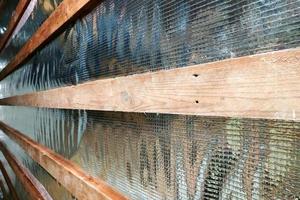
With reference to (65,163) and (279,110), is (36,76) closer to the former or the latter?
(65,163)

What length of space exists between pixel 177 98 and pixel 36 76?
2186mm

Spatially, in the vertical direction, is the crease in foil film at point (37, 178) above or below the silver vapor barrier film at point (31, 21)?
below

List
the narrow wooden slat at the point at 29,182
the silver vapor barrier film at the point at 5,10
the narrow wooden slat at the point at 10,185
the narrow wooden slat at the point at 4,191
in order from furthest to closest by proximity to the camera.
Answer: the narrow wooden slat at the point at 4,191, the narrow wooden slat at the point at 10,185, the silver vapor barrier film at the point at 5,10, the narrow wooden slat at the point at 29,182

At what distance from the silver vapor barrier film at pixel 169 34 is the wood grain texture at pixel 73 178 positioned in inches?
18.9

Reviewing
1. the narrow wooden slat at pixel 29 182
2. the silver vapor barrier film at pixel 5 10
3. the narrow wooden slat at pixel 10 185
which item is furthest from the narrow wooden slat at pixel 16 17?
the narrow wooden slat at pixel 10 185

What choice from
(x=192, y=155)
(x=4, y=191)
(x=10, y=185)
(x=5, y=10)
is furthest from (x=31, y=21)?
(x=4, y=191)

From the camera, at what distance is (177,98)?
868 mm

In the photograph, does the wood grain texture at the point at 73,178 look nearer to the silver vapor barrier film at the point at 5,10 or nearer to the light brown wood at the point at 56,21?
the light brown wood at the point at 56,21

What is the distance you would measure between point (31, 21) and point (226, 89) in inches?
95.7

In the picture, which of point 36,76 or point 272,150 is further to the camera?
point 36,76

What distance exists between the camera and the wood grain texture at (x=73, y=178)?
4.64ft

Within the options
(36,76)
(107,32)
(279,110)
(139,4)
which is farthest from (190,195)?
(36,76)

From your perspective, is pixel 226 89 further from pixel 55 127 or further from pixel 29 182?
pixel 29 182

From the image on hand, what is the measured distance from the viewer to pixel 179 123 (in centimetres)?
95
